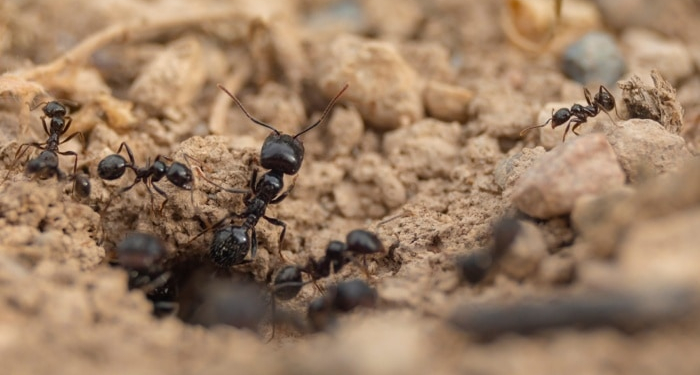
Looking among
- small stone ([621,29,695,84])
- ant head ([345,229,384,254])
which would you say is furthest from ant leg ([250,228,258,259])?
small stone ([621,29,695,84])

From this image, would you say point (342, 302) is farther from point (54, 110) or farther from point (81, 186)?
point (54, 110)

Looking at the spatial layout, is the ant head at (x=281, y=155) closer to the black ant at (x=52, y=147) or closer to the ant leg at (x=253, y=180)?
the ant leg at (x=253, y=180)

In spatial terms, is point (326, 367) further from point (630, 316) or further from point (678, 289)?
point (678, 289)

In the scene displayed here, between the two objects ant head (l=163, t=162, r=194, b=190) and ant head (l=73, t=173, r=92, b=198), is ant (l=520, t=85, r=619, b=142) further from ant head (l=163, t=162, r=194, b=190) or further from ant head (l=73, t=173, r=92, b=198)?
ant head (l=73, t=173, r=92, b=198)

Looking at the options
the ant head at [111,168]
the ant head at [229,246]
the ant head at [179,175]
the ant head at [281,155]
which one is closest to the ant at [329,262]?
the ant head at [229,246]

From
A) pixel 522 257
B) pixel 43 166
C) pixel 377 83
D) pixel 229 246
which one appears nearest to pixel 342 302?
pixel 522 257

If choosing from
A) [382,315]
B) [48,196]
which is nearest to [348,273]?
[382,315]
